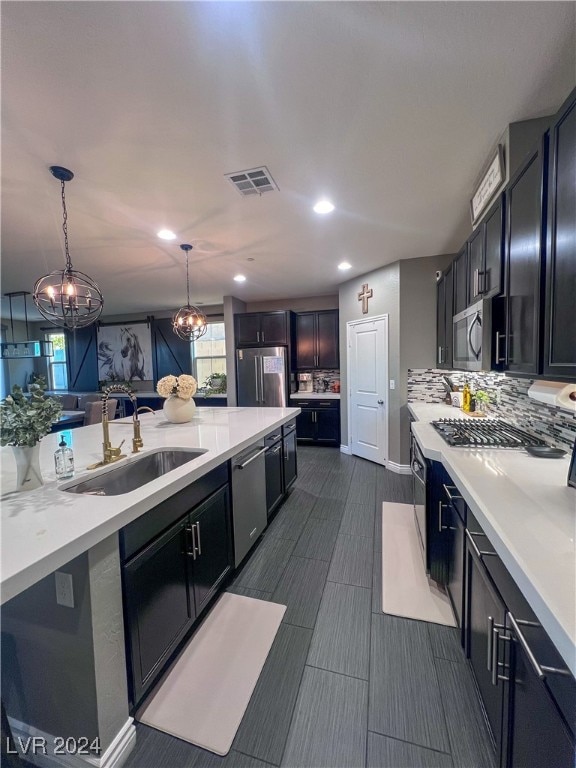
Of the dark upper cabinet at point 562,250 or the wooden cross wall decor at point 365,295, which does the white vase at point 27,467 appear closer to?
the dark upper cabinet at point 562,250

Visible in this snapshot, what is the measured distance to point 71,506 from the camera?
1.11m

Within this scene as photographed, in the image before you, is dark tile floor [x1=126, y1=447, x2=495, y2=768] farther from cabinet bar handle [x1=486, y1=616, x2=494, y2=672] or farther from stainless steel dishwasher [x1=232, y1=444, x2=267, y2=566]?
cabinet bar handle [x1=486, y1=616, x2=494, y2=672]

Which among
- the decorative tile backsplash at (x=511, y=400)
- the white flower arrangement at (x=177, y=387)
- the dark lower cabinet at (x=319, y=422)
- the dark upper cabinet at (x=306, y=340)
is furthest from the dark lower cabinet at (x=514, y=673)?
the dark upper cabinet at (x=306, y=340)

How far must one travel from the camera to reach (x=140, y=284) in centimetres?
462

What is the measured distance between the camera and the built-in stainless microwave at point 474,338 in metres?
1.76

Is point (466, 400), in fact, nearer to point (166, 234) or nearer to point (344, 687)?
point (344, 687)

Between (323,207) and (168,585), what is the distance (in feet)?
8.82

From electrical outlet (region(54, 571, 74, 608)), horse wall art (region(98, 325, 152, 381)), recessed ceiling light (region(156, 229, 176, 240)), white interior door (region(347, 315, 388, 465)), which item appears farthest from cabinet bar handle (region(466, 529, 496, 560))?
horse wall art (region(98, 325, 152, 381))

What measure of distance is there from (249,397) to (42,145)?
4155mm

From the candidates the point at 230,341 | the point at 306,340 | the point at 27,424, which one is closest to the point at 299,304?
the point at 306,340

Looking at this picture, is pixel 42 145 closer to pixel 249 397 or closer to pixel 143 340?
pixel 249 397

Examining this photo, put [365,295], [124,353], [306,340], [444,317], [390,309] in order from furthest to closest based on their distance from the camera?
[124,353], [306,340], [365,295], [390,309], [444,317]

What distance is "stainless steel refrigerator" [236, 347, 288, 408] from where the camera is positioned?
5195 millimetres

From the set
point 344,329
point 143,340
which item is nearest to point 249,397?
point 344,329
